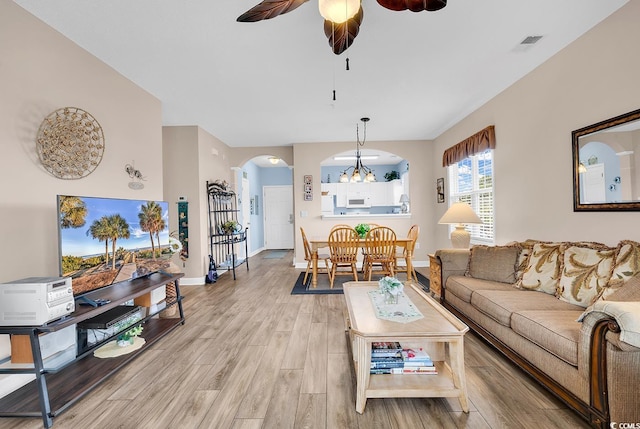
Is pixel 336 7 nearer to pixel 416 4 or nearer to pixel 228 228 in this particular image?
pixel 416 4

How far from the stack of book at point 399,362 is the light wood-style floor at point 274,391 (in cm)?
17

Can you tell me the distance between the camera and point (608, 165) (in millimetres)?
2195

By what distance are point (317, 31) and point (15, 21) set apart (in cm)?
209

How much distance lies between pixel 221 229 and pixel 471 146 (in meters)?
4.30

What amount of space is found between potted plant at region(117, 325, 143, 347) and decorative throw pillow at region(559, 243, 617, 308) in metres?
3.47

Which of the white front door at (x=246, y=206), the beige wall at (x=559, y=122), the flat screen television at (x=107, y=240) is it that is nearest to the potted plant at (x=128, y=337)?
the flat screen television at (x=107, y=240)

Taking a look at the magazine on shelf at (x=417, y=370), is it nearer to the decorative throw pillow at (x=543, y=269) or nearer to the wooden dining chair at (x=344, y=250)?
the decorative throw pillow at (x=543, y=269)

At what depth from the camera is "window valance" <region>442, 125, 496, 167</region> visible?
360cm

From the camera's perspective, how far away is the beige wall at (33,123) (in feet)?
6.11

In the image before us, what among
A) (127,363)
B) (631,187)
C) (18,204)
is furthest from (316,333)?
(631,187)

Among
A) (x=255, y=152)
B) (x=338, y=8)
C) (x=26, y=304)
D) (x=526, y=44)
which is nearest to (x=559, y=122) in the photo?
(x=526, y=44)

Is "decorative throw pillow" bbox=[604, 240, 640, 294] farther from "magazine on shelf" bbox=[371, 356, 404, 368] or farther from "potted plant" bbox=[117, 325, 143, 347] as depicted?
"potted plant" bbox=[117, 325, 143, 347]

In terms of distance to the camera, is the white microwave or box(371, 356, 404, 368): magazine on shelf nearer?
box(371, 356, 404, 368): magazine on shelf

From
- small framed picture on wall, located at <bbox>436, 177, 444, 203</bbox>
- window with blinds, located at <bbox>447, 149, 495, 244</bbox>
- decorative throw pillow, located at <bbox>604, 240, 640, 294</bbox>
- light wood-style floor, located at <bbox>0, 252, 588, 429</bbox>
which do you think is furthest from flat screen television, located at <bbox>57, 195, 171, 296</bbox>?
small framed picture on wall, located at <bbox>436, 177, 444, 203</bbox>
